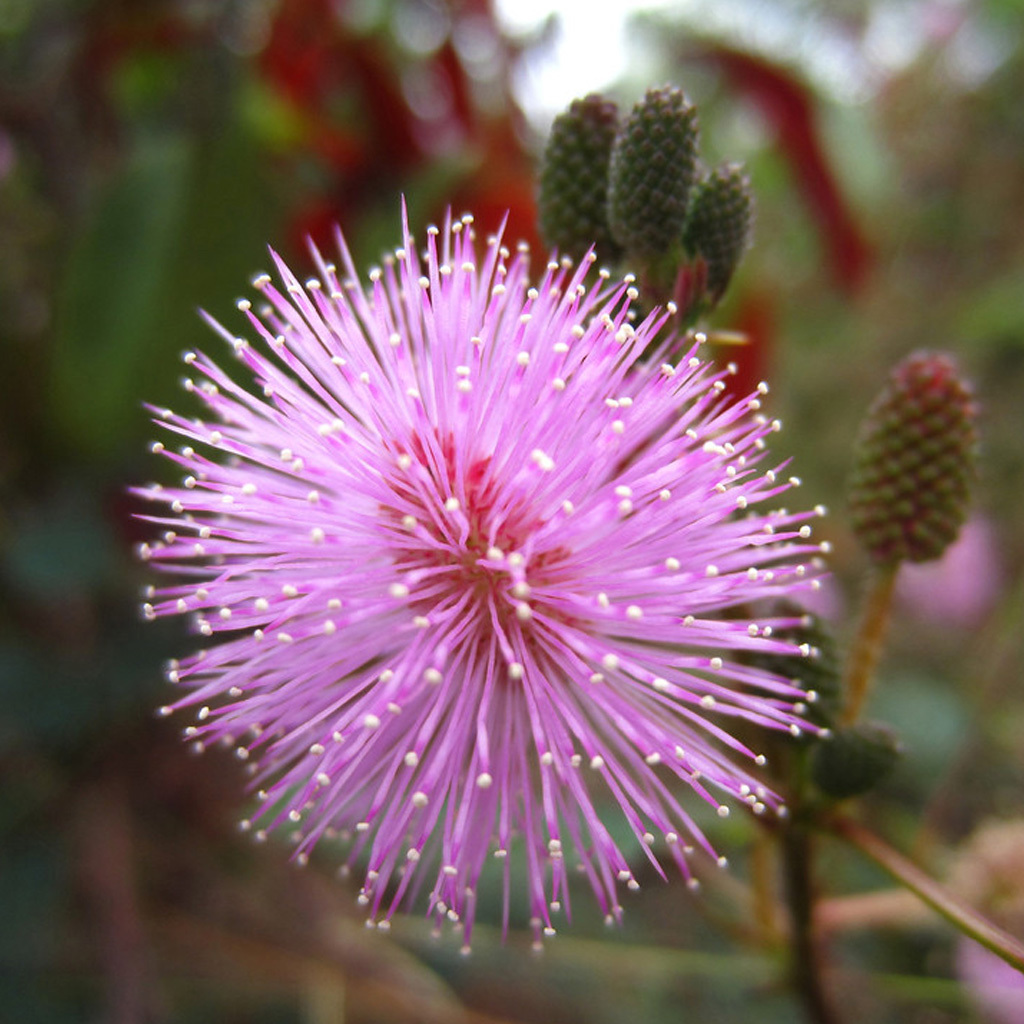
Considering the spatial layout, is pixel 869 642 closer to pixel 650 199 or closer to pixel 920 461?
pixel 920 461

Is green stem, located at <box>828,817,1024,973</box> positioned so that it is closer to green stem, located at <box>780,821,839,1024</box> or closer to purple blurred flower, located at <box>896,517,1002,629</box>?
green stem, located at <box>780,821,839,1024</box>

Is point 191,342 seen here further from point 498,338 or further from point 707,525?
point 707,525

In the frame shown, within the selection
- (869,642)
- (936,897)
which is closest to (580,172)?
(869,642)

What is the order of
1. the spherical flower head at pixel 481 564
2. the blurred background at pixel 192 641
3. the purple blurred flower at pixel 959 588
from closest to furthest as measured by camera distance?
the spherical flower head at pixel 481 564, the blurred background at pixel 192 641, the purple blurred flower at pixel 959 588

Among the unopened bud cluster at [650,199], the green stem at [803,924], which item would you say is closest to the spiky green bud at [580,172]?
the unopened bud cluster at [650,199]

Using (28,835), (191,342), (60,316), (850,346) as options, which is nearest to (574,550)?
(191,342)

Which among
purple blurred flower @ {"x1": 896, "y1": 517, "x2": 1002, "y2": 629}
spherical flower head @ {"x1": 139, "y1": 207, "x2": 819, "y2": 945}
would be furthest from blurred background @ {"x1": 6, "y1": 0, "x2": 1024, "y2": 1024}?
spherical flower head @ {"x1": 139, "y1": 207, "x2": 819, "y2": 945}

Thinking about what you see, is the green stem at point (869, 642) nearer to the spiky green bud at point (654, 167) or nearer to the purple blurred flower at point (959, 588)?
the spiky green bud at point (654, 167)
